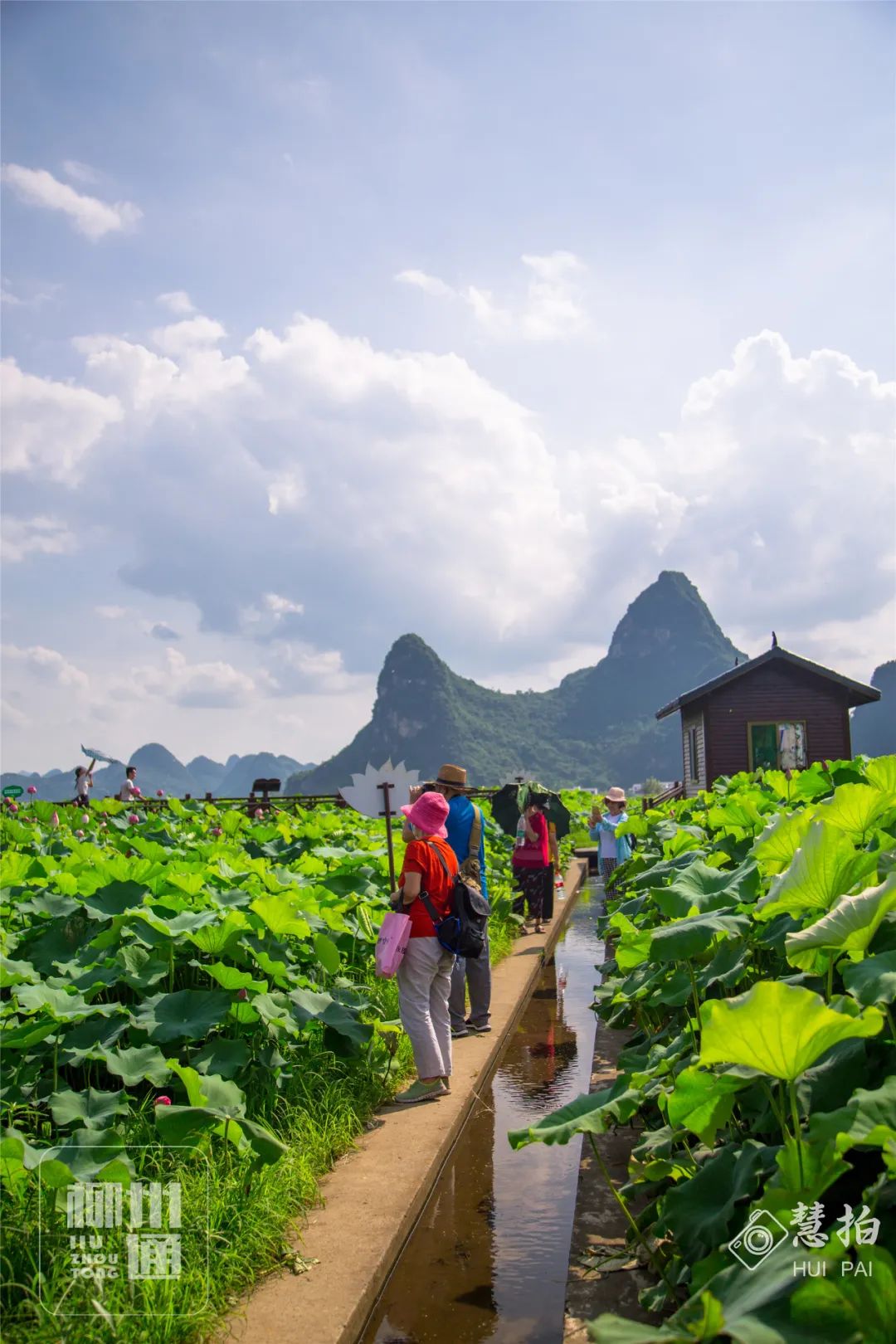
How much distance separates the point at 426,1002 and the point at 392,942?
425mm

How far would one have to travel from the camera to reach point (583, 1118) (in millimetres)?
2535

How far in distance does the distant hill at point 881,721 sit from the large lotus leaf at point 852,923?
8767cm

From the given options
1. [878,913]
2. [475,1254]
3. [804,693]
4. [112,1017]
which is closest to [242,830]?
[112,1017]

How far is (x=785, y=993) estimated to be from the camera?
1.66 m

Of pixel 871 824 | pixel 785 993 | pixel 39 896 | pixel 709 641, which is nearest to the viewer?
pixel 785 993

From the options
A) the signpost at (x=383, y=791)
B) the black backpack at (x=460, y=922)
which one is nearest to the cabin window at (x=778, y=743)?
the signpost at (x=383, y=791)

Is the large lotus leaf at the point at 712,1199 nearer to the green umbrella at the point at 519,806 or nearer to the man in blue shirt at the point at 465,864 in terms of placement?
the man in blue shirt at the point at 465,864

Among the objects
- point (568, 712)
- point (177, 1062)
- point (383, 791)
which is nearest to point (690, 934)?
point (177, 1062)

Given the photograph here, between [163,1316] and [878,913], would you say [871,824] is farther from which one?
[163,1316]

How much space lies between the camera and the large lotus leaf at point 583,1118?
7.99 ft

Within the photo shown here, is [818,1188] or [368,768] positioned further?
[368,768]

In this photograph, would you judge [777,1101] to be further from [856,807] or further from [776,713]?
[776,713]

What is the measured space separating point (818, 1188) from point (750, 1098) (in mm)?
910

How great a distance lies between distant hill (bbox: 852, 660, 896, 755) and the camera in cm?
8654
